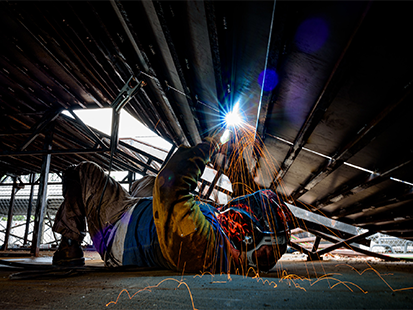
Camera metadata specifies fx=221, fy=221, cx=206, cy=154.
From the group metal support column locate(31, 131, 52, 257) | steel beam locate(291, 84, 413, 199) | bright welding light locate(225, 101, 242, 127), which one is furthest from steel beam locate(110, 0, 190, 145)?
metal support column locate(31, 131, 52, 257)

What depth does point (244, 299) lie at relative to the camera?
0.99 metres

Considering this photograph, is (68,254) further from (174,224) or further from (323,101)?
(323,101)

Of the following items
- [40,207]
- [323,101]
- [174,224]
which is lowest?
[174,224]

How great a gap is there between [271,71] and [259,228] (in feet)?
4.54

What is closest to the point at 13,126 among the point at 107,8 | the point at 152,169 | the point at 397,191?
the point at 152,169

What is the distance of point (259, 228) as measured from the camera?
2.08m

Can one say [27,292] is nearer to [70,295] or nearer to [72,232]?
[70,295]

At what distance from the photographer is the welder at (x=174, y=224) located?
1569 mm

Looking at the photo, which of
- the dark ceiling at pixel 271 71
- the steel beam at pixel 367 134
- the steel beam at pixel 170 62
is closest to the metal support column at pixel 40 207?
the dark ceiling at pixel 271 71

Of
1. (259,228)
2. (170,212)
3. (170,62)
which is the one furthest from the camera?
(259,228)

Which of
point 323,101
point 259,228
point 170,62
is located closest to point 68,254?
point 259,228

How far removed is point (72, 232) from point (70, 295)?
49.5 inches

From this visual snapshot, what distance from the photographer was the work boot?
2.10 m

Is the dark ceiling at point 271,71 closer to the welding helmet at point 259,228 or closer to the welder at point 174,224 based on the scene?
the welder at point 174,224
